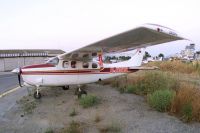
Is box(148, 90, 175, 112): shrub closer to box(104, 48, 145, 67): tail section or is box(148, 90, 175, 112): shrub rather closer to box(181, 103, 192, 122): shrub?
box(181, 103, 192, 122): shrub

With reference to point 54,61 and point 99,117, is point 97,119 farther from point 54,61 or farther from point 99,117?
point 54,61

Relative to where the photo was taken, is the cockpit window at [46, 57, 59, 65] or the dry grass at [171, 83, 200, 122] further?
the cockpit window at [46, 57, 59, 65]

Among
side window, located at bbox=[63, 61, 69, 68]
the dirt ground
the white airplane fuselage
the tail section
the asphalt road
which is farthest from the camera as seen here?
the asphalt road

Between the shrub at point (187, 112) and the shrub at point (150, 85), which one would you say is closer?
the shrub at point (187, 112)

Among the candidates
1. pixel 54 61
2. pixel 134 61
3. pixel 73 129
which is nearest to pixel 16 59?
pixel 134 61

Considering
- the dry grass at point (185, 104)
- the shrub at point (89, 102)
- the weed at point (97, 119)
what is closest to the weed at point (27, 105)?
the shrub at point (89, 102)

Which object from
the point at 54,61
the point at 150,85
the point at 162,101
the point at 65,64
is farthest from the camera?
the point at 65,64

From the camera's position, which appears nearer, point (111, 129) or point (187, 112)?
point (111, 129)

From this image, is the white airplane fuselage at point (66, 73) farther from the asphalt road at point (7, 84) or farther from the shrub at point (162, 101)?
the shrub at point (162, 101)

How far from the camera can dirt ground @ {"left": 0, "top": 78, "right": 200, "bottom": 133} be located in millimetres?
6664

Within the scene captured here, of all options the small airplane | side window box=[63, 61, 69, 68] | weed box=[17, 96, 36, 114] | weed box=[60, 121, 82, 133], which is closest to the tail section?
the small airplane

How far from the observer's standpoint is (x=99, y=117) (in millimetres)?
7602

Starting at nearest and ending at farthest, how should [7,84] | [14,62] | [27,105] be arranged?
[27,105]
[7,84]
[14,62]

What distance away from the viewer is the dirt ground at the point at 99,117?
6.66 m
